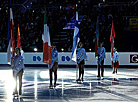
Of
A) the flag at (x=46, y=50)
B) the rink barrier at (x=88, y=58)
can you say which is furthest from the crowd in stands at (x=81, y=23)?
the flag at (x=46, y=50)

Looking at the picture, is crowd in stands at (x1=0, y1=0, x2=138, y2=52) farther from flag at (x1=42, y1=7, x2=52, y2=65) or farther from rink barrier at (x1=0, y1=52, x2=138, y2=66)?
flag at (x1=42, y1=7, x2=52, y2=65)

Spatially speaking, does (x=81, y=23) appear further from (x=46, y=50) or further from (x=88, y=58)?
(x=46, y=50)

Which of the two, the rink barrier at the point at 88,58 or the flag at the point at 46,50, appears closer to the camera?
the flag at the point at 46,50

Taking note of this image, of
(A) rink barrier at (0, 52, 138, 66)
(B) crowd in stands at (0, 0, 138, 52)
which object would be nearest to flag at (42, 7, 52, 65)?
(A) rink barrier at (0, 52, 138, 66)

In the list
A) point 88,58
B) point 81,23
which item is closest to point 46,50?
point 88,58

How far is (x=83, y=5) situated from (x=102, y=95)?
23.5 meters

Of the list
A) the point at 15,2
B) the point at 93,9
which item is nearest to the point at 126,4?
the point at 93,9

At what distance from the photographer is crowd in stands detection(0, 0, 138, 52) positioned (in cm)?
3141

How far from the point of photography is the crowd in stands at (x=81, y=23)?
31.4 metres

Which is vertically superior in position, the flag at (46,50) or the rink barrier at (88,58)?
the flag at (46,50)

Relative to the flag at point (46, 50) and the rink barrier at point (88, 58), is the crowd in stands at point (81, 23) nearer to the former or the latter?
the rink barrier at point (88, 58)

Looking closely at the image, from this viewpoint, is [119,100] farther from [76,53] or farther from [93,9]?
[93,9]

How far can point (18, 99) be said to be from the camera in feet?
37.4

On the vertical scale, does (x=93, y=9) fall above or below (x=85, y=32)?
above
